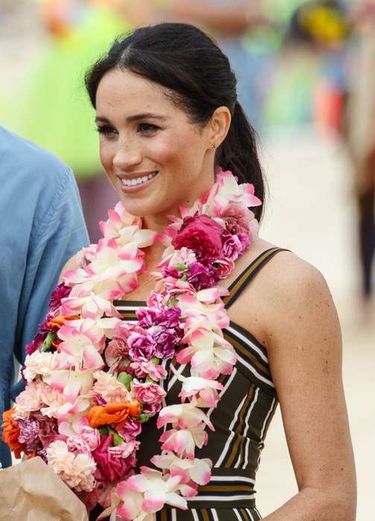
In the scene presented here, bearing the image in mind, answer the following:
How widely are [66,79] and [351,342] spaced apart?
2.43 meters

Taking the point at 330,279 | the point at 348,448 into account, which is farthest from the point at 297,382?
the point at 330,279

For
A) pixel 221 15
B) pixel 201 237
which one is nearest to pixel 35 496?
pixel 201 237

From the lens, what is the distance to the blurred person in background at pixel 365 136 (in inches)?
411

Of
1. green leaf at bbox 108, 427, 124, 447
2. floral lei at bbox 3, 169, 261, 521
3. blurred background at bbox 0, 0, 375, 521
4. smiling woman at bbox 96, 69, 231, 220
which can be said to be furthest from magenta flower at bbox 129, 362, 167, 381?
blurred background at bbox 0, 0, 375, 521

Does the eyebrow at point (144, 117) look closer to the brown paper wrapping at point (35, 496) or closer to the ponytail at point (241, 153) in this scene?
the ponytail at point (241, 153)

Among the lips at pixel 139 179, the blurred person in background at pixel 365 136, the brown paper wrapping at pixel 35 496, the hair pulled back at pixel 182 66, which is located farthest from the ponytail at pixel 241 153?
the blurred person in background at pixel 365 136

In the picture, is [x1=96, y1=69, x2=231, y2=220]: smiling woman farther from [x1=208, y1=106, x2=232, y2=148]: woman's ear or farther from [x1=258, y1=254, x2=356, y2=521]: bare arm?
[x1=258, y1=254, x2=356, y2=521]: bare arm

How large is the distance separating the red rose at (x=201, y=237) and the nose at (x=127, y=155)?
7.5 inches

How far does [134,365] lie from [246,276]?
296 mm

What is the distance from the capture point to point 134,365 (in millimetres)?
3301

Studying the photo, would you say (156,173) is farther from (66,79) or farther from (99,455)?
(66,79)

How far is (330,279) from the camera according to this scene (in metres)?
12.2

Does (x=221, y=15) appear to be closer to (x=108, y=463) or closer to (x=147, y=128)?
(x=147, y=128)

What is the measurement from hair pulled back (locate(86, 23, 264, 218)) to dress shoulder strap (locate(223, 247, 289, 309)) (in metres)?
0.33
